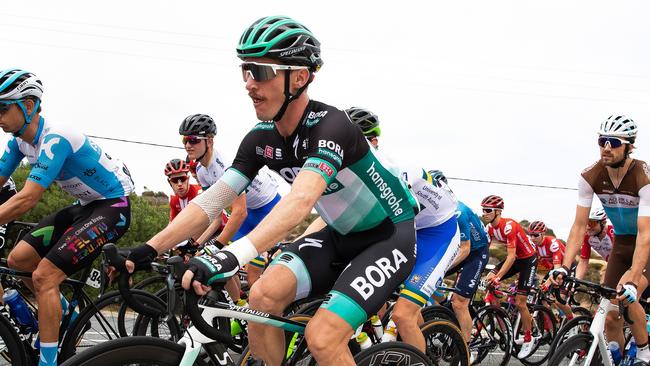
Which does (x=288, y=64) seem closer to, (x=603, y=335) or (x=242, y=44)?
(x=242, y=44)

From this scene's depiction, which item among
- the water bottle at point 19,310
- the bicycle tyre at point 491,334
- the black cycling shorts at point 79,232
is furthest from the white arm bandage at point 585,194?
the water bottle at point 19,310

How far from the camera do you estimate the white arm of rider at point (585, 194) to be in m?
6.53

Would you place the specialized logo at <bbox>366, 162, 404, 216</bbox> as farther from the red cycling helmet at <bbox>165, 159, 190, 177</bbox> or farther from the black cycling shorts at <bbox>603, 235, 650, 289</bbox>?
the red cycling helmet at <bbox>165, 159, 190, 177</bbox>

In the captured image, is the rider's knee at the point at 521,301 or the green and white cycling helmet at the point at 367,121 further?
the rider's knee at the point at 521,301

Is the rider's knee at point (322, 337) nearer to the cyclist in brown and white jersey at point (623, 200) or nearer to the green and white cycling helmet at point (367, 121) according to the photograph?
the cyclist in brown and white jersey at point (623, 200)

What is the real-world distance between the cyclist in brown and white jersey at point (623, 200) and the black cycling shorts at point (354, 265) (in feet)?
8.09

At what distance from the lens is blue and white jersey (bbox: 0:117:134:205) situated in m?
5.38

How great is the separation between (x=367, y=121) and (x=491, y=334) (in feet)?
14.2

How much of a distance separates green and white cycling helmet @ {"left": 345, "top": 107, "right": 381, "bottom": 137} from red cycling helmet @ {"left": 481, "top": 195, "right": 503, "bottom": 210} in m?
5.65

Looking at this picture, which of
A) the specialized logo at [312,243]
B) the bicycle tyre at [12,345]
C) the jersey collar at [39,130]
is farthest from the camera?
the jersey collar at [39,130]

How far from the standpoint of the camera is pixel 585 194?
6.55m

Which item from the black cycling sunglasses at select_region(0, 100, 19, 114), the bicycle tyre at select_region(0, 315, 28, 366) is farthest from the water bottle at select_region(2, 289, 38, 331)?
the black cycling sunglasses at select_region(0, 100, 19, 114)

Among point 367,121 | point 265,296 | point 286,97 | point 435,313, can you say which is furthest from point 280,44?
point 435,313

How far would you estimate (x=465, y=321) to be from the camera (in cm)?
836
